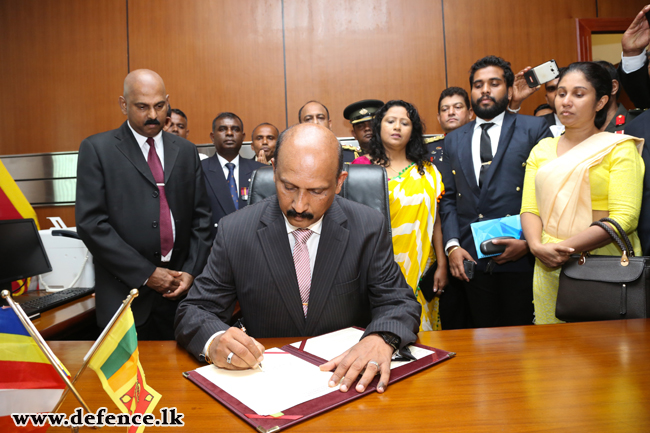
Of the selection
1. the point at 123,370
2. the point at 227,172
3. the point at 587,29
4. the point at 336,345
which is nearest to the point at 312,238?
the point at 336,345

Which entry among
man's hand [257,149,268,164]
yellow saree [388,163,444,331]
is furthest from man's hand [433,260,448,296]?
man's hand [257,149,268,164]

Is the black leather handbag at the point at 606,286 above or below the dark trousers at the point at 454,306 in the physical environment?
above

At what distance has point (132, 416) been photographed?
72 centimetres

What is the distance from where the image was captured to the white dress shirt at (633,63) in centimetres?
213

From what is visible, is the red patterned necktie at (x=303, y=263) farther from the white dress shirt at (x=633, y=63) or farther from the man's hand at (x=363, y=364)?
the white dress shirt at (x=633, y=63)

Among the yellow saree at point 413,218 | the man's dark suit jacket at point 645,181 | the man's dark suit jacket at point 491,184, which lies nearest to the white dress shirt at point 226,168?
the yellow saree at point 413,218

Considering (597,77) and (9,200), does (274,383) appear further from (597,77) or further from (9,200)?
(9,200)

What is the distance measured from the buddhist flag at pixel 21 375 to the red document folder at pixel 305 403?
0.29m

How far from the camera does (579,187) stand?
1755mm

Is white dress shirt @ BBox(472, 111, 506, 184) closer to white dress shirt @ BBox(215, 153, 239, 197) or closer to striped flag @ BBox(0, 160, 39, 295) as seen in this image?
white dress shirt @ BBox(215, 153, 239, 197)

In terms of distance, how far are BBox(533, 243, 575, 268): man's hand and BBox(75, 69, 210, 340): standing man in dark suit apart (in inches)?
60.2

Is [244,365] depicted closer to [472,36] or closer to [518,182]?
[518,182]

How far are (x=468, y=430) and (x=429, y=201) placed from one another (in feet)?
5.38

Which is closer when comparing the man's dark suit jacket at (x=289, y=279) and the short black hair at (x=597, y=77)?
the man's dark suit jacket at (x=289, y=279)
